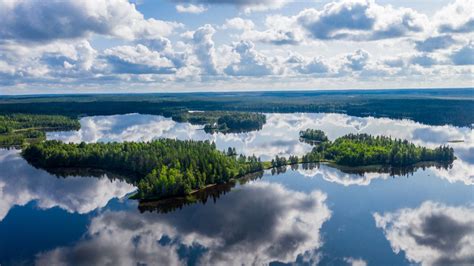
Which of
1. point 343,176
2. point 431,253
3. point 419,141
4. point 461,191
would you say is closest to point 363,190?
point 343,176

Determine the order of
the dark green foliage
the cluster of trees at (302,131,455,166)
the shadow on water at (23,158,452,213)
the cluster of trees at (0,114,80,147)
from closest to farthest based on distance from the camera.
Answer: the shadow on water at (23,158,452,213), the cluster of trees at (302,131,455,166), the cluster of trees at (0,114,80,147), the dark green foliage

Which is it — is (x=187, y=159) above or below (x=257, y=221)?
above

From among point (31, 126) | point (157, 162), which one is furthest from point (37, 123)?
point (157, 162)

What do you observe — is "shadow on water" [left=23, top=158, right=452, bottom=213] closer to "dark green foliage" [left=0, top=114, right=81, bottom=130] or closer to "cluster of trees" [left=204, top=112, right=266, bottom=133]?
"cluster of trees" [left=204, top=112, right=266, bottom=133]

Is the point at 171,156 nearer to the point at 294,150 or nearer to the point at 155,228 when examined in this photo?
the point at 155,228

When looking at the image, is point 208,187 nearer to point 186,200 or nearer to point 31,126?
point 186,200

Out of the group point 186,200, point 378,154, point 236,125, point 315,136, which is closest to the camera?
point 186,200

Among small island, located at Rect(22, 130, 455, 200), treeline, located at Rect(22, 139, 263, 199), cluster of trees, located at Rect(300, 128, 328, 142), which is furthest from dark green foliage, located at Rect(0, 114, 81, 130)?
cluster of trees, located at Rect(300, 128, 328, 142)
